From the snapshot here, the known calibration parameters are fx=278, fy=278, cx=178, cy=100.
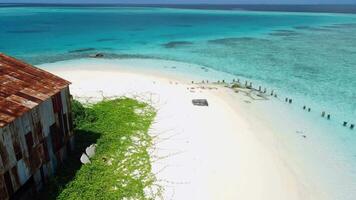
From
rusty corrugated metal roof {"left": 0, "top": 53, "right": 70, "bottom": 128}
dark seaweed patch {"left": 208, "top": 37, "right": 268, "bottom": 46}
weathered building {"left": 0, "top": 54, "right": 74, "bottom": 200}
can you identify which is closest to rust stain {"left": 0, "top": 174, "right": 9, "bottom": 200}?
weathered building {"left": 0, "top": 54, "right": 74, "bottom": 200}

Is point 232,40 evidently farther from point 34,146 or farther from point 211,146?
point 34,146

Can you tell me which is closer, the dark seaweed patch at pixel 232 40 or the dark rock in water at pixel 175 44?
the dark rock in water at pixel 175 44

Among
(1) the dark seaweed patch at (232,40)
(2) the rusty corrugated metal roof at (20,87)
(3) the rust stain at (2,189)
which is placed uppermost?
(2) the rusty corrugated metal roof at (20,87)

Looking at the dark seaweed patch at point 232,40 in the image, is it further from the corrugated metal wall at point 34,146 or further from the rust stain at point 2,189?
the rust stain at point 2,189

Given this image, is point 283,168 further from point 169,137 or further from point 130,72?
point 130,72

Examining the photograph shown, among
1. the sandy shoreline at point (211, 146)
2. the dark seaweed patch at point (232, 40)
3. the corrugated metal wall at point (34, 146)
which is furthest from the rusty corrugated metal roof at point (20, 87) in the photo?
the dark seaweed patch at point (232, 40)

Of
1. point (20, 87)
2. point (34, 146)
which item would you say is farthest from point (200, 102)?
point (20, 87)

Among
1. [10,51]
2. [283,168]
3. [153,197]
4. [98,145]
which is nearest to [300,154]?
[283,168]
